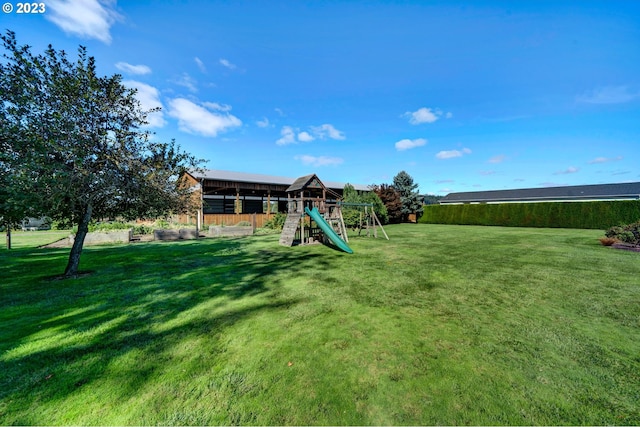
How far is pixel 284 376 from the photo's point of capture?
2.48 metres

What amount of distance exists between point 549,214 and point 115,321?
28730 mm

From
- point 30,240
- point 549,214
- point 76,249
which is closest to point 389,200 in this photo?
point 549,214

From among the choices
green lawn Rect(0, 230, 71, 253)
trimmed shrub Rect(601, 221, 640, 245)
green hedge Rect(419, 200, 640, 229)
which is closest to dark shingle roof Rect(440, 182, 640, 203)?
green hedge Rect(419, 200, 640, 229)

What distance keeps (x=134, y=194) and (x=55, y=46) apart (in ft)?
11.1

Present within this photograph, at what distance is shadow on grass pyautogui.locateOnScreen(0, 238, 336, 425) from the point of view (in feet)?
7.80

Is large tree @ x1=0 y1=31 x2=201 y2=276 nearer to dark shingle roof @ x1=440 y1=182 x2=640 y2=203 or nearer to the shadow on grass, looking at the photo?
the shadow on grass

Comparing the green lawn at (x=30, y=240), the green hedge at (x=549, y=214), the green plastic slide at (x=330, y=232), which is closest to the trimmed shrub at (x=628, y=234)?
the green hedge at (x=549, y=214)

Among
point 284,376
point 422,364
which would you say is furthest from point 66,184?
point 422,364

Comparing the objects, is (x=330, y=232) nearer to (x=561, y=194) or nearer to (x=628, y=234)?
(x=628, y=234)

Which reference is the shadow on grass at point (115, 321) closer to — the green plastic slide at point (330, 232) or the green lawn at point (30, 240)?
the green plastic slide at point (330, 232)

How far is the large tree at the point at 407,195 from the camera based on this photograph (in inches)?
1190

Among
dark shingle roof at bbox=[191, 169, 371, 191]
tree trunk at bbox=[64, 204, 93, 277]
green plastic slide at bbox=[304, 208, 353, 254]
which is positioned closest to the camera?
tree trunk at bbox=[64, 204, 93, 277]

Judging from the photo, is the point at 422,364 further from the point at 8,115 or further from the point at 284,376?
the point at 8,115

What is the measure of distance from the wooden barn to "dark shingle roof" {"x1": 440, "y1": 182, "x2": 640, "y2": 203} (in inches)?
1029
